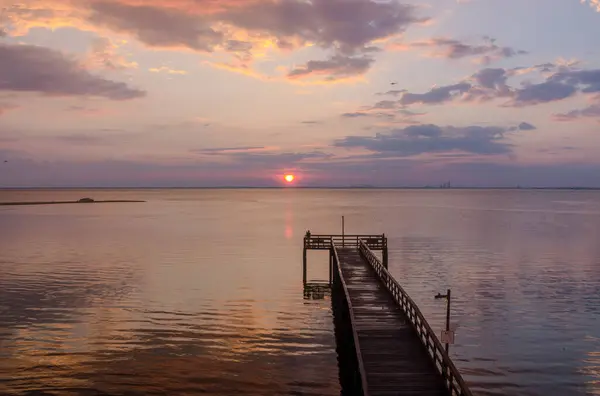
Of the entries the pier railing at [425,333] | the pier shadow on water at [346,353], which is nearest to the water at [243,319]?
the pier shadow on water at [346,353]

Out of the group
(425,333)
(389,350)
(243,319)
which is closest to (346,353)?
(389,350)

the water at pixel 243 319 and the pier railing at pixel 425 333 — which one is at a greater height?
the pier railing at pixel 425 333

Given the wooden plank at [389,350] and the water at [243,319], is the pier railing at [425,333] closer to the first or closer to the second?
the wooden plank at [389,350]

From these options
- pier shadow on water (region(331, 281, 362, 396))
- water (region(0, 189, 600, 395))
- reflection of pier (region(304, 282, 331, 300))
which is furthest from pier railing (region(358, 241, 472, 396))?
reflection of pier (region(304, 282, 331, 300))

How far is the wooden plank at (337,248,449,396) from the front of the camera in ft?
53.0

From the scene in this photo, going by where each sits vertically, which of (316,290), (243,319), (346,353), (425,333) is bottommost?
(346,353)

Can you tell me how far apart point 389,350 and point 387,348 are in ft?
0.68

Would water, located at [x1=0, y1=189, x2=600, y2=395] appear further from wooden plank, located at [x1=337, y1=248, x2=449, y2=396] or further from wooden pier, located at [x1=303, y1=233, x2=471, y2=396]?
wooden plank, located at [x1=337, y1=248, x2=449, y2=396]

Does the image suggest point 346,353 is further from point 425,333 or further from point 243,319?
point 243,319

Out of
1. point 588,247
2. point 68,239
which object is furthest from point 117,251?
point 588,247

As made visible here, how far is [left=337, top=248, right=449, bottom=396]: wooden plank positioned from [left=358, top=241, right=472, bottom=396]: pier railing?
0.88 ft

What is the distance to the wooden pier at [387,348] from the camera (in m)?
16.0

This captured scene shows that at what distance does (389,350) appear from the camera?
62.6ft

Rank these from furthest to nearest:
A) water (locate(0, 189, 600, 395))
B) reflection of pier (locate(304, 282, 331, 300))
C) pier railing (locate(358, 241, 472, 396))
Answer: reflection of pier (locate(304, 282, 331, 300))
water (locate(0, 189, 600, 395))
pier railing (locate(358, 241, 472, 396))
